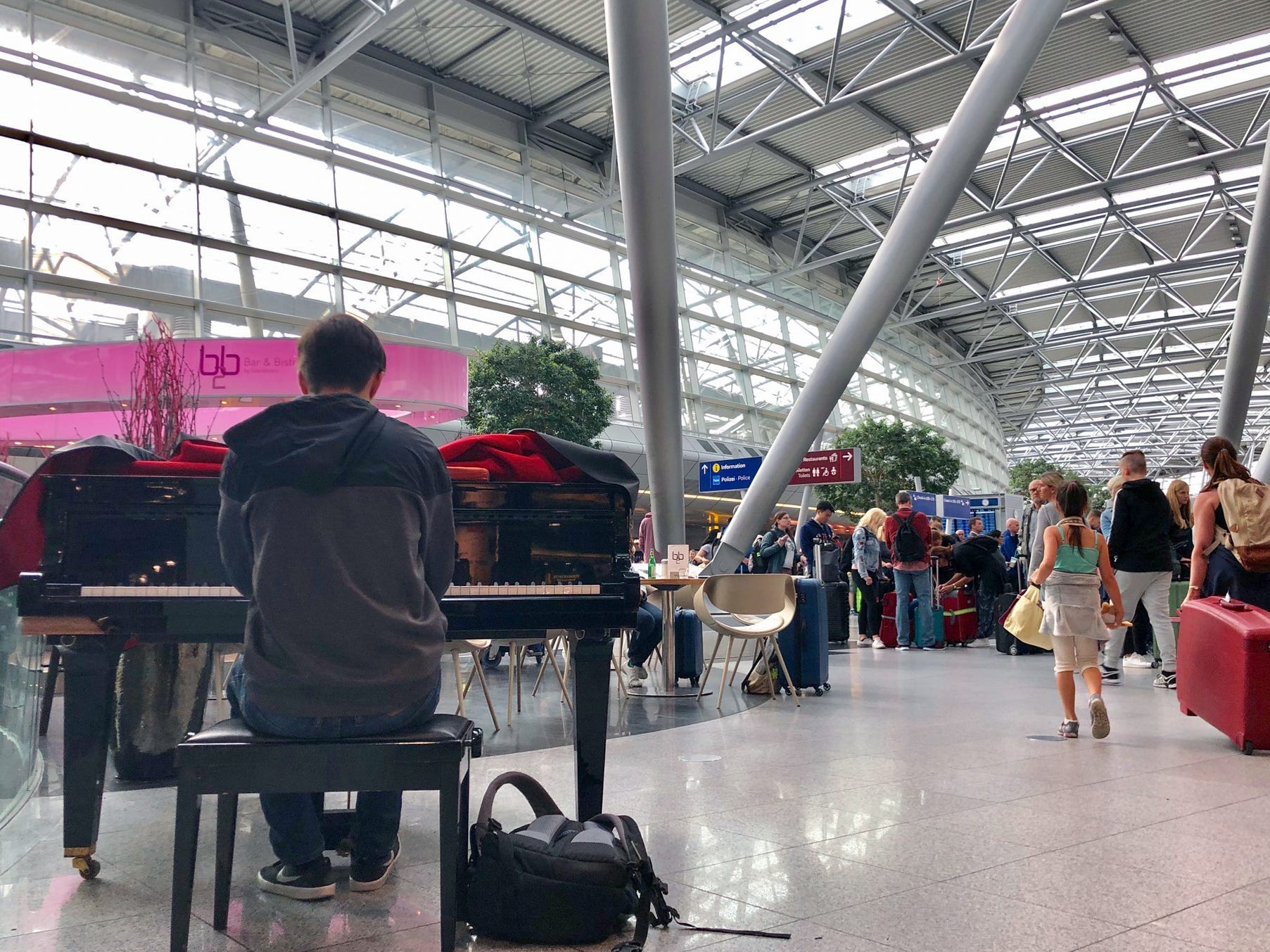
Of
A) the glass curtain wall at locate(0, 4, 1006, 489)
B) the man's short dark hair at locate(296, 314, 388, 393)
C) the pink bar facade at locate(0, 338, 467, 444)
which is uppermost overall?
the glass curtain wall at locate(0, 4, 1006, 489)

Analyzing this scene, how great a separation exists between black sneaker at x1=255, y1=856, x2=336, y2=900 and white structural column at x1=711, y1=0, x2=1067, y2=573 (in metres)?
5.94

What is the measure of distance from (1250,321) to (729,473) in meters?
6.19

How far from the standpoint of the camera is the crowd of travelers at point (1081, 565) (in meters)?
5.06

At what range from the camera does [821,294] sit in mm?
27047

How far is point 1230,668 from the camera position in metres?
4.68

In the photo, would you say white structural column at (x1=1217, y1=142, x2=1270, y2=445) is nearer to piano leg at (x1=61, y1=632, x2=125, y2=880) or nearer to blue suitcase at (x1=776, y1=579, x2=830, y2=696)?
blue suitcase at (x1=776, y1=579, x2=830, y2=696)

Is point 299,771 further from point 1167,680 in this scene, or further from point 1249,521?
point 1167,680

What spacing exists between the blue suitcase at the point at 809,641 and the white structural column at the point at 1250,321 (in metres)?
5.80

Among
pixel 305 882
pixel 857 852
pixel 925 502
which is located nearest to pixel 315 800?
pixel 305 882

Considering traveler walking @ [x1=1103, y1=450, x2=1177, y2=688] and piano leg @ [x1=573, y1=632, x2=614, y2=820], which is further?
traveler walking @ [x1=1103, y1=450, x2=1177, y2=688]

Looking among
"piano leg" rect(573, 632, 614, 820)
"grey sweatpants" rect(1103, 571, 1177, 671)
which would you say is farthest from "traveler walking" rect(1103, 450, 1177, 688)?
"piano leg" rect(573, 632, 614, 820)

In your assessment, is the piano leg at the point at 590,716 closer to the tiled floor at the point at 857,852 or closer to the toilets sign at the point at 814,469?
the tiled floor at the point at 857,852

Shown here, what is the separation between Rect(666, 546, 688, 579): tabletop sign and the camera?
6543 mm

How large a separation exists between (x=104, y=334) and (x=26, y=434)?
219 centimetres
